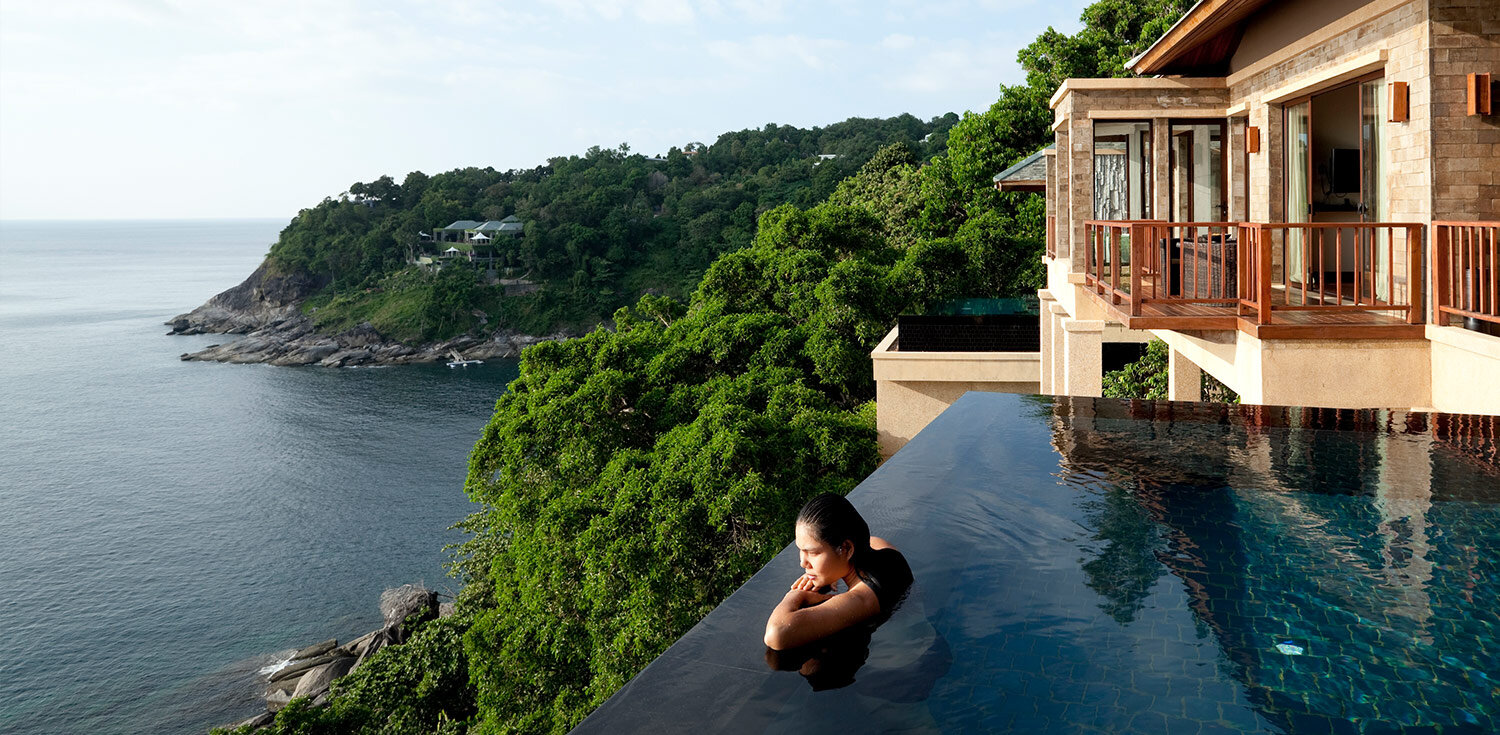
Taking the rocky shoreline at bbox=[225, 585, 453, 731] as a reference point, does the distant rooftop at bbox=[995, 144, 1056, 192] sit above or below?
above

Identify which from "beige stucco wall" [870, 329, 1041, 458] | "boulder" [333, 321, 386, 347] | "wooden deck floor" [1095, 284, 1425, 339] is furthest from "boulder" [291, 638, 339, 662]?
"boulder" [333, 321, 386, 347]

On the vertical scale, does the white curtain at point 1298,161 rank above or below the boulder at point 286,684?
above

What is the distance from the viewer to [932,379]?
1472 cm

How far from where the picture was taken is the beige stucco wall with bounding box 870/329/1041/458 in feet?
48.2

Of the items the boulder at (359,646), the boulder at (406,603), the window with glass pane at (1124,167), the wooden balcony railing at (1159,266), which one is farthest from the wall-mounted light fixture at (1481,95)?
the boulder at (359,646)

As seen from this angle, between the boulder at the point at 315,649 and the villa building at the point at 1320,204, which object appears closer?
the villa building at the point at 1320,204

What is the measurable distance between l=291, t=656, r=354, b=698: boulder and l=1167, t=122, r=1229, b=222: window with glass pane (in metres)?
19.2

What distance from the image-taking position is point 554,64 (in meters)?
75.1

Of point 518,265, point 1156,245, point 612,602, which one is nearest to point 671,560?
point 612,602

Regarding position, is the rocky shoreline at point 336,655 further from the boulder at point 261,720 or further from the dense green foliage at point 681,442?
the dense green foliage at point 681,442

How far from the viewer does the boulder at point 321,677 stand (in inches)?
884

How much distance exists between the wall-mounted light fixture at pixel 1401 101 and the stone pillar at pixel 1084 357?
13.2 feet

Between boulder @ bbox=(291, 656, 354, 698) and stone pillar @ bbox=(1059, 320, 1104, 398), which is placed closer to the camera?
stone pillar @ bbox=(1059, 320, 1104, 398)

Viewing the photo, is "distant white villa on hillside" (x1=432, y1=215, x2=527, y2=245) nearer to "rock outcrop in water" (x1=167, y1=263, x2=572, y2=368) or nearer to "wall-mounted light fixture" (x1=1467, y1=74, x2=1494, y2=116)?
"rock outcrop in water" (x1=167, y1=263, x2=572, y2=368)
